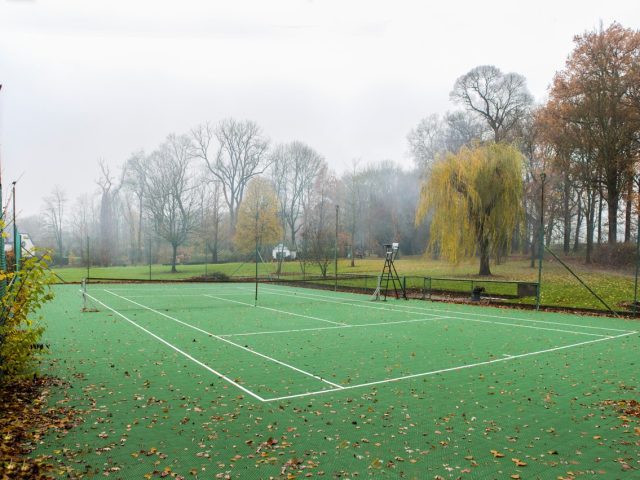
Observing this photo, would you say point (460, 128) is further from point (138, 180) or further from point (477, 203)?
point (138, 180)

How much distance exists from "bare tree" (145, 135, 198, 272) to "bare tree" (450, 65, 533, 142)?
916 inches

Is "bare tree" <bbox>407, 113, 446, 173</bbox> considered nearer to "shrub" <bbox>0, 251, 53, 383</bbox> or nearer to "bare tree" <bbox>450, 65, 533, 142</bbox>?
"bare tree" <bbox>450, 65, 533, 142</bbox>

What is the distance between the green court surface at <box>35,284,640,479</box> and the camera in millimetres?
4148

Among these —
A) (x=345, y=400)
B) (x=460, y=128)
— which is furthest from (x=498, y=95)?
(x=345, y=400)

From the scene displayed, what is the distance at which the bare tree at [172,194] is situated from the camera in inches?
1465

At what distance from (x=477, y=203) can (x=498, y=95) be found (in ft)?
60.9

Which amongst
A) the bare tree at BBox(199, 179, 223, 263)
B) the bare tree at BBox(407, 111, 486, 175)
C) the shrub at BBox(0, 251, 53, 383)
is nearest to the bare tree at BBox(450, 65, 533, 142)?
the bare tree at BBox(407, 111, 486, 175)

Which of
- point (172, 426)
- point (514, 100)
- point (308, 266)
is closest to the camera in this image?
point (172, 426)

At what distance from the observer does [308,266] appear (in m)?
31.2

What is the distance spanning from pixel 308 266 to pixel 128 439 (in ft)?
87.3

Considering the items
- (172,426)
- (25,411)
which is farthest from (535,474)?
(25,411)

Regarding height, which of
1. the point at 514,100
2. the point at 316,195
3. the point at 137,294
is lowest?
the point at 137,294

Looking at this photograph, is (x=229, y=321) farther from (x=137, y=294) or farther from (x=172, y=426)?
(x=137, y=294)

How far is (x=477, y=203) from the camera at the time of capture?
893 inches
